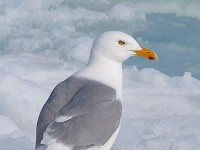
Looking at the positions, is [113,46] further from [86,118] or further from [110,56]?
[86,118]

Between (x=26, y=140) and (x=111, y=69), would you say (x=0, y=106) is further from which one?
(x=111, y=69)

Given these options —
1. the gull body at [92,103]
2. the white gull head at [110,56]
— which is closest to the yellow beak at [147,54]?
the gull body at [92,103]

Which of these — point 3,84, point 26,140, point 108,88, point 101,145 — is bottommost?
point 3,84

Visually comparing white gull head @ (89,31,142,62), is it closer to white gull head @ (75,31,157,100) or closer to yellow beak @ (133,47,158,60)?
white gull head @ (75,31,157,100)

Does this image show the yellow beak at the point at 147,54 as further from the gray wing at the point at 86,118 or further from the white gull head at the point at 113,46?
the gray wing at the point at 86,118

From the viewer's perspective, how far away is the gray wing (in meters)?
5.23

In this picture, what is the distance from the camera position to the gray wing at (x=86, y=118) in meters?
5.23

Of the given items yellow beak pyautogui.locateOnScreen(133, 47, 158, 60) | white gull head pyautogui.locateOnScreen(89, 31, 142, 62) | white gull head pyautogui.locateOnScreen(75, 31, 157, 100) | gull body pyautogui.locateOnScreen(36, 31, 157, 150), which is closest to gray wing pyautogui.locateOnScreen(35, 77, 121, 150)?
gull body pyautogui.locateOnScreen(36, 31, 157, 150)

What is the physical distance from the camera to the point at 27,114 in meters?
14.0

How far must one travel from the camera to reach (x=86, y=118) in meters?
5.39

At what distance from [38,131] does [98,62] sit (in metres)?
1.13

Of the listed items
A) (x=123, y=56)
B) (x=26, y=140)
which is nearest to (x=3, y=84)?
(x=26, y=140)

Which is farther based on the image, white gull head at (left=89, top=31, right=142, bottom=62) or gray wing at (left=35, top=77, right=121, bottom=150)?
white gull head at (left=89, top=31, right=142, bottom=62)

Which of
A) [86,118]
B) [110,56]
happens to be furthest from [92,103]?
[110,56]
